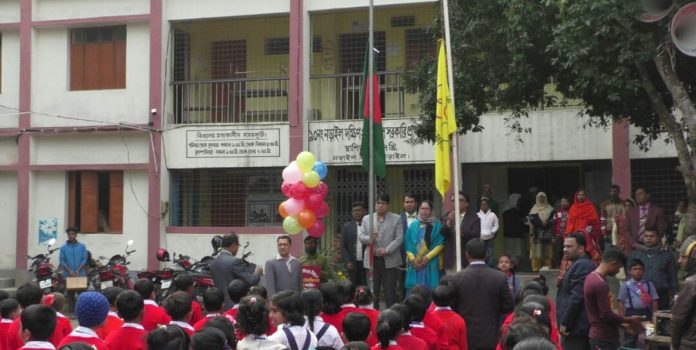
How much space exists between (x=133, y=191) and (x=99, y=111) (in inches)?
70.3

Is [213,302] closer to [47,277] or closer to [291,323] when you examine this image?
[291,323]

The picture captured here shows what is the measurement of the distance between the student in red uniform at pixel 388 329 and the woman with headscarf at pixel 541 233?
1025 cm

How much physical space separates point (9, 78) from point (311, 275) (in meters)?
11.1

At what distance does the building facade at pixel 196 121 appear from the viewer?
17797 millimetres

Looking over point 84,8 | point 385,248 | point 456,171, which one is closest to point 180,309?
point 456,171

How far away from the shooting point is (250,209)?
1872 centimetres

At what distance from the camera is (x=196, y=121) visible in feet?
62.7

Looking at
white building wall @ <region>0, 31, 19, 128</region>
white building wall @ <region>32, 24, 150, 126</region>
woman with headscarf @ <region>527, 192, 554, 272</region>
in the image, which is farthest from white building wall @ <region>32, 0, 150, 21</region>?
woman with headscarf @ <region>527, 192, 554, 272</region>

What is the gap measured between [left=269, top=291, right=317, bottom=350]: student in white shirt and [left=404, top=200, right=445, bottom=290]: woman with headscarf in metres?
5.74

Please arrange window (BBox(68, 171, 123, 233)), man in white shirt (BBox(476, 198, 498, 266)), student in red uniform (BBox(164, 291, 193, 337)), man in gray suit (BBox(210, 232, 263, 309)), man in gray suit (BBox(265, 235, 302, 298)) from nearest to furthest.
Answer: student in red uniform (BBox(164, 291, 193, 337)) < man in gray suit (BBox(210, 232, 263, 309)) < man in gray suit (BBox(265, 235, 302, 298)) < man in white shirt (BBox(476, 198, 498, 266)) < window (BBox(68, 171, 123, 233))

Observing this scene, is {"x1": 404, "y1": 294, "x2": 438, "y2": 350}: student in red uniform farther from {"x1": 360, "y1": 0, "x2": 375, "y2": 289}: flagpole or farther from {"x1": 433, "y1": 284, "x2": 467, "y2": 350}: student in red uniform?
{"x1": 360, "y1": 0, "x2": 375, "y2": 289}: flagpole

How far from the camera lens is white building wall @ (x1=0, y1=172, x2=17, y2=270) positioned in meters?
19.5

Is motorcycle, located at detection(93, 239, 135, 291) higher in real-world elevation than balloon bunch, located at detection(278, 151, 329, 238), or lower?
lower

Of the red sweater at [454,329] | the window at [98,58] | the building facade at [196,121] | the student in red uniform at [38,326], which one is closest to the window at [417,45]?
the building facade at [196,121]
